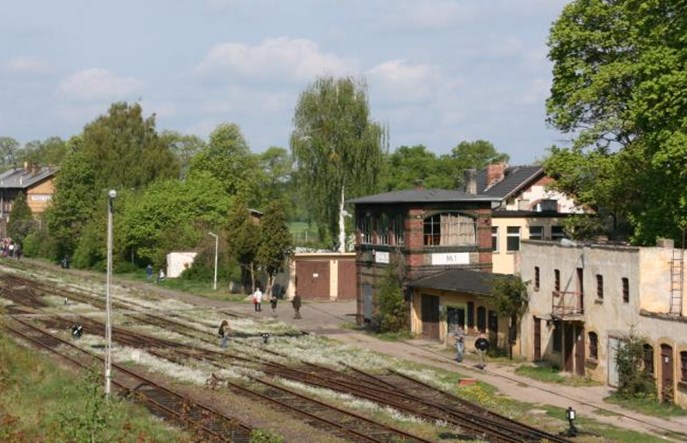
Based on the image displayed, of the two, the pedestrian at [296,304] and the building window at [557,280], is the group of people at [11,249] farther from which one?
the building window at [557,280]

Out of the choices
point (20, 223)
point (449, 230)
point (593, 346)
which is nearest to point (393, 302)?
point (449, 230)

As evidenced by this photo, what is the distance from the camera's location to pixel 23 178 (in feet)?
508

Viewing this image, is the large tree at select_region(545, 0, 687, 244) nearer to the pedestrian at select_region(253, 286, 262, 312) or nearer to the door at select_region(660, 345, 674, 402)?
the door at select_region(660, 345, 674, 402)

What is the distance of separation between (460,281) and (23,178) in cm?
11803

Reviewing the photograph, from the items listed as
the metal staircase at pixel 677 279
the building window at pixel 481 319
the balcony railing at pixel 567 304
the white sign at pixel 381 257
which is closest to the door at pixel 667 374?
the metal staircase at pixel 677 279

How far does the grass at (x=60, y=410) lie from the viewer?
79.8 ft

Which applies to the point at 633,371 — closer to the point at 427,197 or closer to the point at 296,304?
the point at 427,197

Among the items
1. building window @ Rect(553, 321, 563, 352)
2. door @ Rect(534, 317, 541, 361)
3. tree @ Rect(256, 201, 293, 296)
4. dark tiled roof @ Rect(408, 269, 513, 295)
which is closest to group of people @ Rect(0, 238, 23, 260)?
tree @ Rect(256, 201, 293, 296)

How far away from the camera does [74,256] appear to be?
103 m

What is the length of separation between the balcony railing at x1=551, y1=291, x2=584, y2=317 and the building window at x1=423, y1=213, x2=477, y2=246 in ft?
39.3

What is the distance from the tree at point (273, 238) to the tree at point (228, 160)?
49813 millimetres

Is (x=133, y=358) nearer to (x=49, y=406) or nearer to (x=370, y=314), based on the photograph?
(x=49, y=406)

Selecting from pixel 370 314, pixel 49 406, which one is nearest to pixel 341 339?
pixel 370 314

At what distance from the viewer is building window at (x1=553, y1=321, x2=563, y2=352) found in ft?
132
